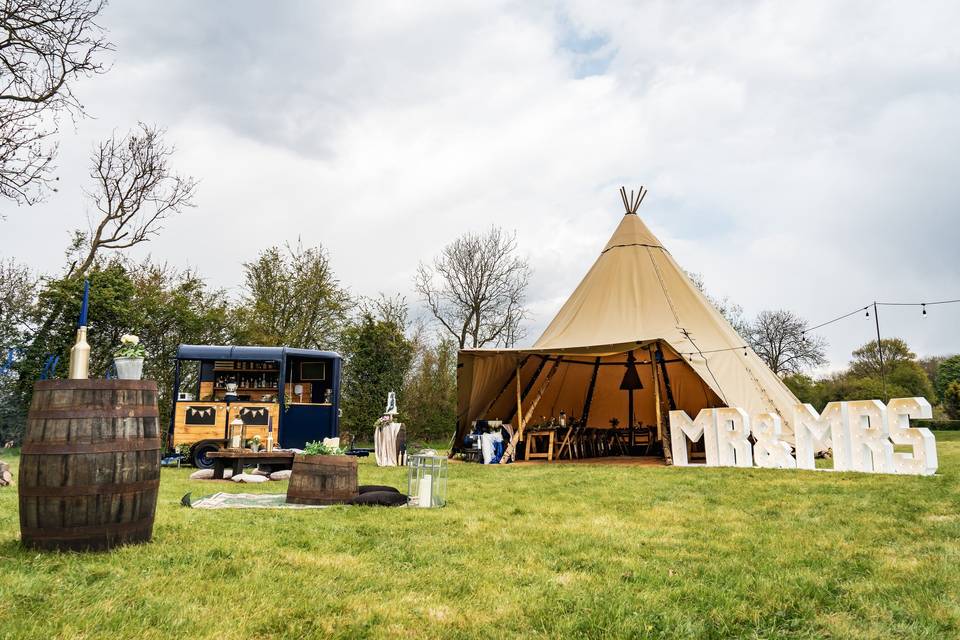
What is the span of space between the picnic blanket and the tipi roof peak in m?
9.33

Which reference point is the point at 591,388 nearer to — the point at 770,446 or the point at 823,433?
the point at 770,446

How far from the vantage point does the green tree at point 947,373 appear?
2312 cm

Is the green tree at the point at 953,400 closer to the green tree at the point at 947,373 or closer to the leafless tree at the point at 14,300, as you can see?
the green tree at the point at 947,373

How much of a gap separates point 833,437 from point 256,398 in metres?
8.95

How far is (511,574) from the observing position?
2.92 metres

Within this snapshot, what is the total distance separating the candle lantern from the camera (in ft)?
28.1

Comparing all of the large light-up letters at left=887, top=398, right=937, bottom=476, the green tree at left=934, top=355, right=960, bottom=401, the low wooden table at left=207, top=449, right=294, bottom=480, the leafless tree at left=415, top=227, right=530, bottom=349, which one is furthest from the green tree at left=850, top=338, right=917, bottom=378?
the low wooden table at left=207, top=449, right=294, bottom=480

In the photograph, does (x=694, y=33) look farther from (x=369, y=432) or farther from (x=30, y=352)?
(x=30, y=352)

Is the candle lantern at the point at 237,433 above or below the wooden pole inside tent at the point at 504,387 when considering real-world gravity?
below

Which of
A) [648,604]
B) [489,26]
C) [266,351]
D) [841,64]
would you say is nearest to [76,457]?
[648,604]

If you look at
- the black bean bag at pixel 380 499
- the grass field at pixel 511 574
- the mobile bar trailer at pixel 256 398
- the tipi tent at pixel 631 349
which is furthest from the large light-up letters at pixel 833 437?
the mobile bar trailer at pixel 256 398

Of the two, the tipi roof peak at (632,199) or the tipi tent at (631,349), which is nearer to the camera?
the tipi tent at (631,349)

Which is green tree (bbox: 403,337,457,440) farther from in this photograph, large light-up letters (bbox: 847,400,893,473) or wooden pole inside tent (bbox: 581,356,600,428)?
large light-up letters (bbox: 847,400,893,473)

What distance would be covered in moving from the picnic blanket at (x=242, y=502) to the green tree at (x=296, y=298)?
36.6 feet
